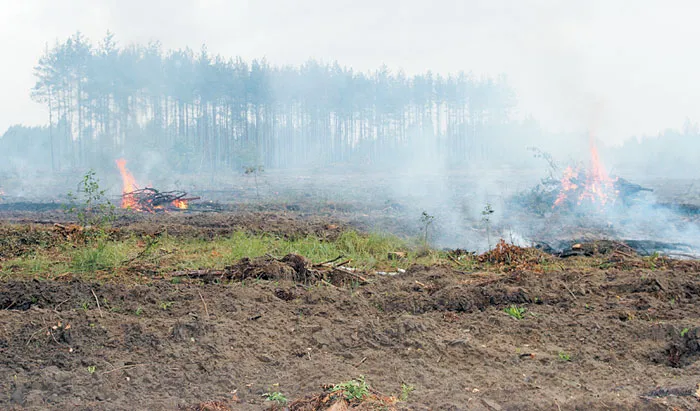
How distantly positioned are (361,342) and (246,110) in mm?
48787

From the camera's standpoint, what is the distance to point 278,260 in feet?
22.9

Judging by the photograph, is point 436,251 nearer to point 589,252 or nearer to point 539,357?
point 589,252

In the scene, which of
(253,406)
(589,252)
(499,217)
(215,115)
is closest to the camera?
(253,406)

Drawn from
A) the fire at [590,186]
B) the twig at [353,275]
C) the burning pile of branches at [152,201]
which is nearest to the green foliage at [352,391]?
the twig at [353,275]

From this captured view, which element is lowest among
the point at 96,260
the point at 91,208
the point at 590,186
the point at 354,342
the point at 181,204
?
the point at 181,204

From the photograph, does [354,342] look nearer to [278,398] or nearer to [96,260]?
[278,398]

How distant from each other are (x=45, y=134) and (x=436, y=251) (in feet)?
248

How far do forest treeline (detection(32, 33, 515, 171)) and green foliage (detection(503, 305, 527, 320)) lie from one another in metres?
30.2

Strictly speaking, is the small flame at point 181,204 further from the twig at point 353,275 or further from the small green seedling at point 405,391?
the small green seedling at point 405,391

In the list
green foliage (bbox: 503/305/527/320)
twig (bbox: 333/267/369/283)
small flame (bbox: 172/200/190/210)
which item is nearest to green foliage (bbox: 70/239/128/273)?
twig (bbox: 333/267/369/283)

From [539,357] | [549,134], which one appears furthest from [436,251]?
[549,134]

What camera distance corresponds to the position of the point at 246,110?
50719mm

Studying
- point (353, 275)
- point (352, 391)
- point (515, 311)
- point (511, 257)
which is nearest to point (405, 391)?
point (352, 391)

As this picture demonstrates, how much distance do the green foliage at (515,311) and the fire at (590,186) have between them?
10.6m
